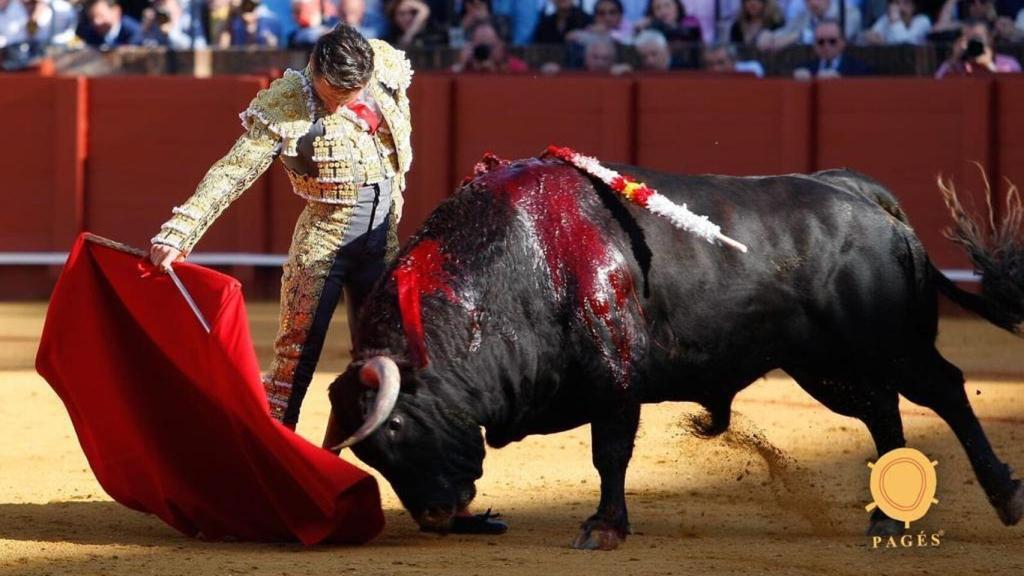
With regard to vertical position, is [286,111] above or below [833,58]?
below

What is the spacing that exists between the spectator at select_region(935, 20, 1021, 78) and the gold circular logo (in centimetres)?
515

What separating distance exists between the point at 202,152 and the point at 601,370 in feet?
19.3

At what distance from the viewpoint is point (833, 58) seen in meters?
9.02

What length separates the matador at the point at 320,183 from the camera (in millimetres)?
3914

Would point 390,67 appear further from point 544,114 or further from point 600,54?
point 600,54

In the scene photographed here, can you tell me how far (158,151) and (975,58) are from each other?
14.1 ft

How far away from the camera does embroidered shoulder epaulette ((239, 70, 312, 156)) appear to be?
3957mm

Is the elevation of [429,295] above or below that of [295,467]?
above

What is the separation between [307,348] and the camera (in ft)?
13.4

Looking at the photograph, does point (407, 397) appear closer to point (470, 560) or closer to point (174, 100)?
point (470, 560)

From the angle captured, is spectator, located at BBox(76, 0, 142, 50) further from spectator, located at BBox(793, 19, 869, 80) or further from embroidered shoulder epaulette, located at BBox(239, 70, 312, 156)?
embroidered shoulder epaulette, located at BBox(239, 70, 312, 156)

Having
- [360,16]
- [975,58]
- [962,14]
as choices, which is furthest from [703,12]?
[360,16]

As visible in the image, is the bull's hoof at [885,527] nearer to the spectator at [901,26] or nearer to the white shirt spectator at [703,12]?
the spectator at [901,26]

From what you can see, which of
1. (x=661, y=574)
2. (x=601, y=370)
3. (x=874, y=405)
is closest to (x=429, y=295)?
(x=601, y=370)
